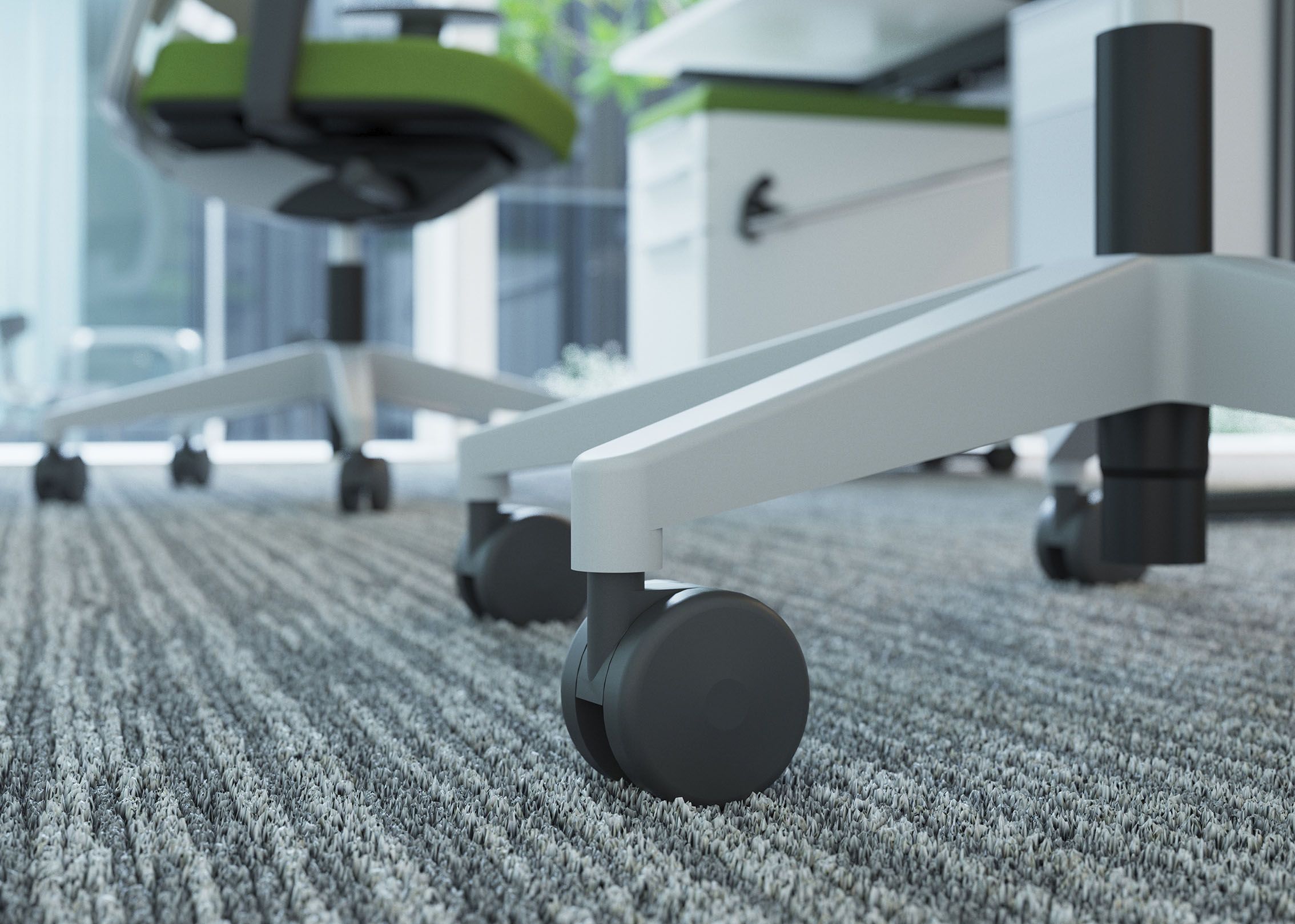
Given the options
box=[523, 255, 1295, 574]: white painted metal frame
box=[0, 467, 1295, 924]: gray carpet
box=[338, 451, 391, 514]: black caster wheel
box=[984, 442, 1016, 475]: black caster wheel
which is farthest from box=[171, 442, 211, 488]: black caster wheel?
box=[523, 255, 1295, 574]: white painted metal frame

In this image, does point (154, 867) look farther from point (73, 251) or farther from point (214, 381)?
point (73, 251)

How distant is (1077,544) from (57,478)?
4.77ft

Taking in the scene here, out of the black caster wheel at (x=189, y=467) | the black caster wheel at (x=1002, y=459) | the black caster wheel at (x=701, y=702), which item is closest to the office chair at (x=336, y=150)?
the black caster wheel at (x=189, y=467)

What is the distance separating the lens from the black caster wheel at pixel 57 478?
174cm

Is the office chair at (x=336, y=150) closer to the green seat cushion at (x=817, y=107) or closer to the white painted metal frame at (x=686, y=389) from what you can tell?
the green seat cushion at (x=817, y=107)

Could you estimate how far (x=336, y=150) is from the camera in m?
1.52

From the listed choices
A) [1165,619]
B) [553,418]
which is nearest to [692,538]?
[1165,619]

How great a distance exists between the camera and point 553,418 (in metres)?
0.64

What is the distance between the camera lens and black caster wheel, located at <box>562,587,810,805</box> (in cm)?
42

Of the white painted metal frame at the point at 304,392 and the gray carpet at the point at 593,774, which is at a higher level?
the white painted metal frame at the point at 304,392

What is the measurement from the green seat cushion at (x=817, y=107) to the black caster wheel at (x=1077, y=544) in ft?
4.32

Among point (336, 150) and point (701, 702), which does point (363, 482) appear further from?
point (701, 702)

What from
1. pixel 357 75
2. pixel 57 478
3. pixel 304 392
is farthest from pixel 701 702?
pixel 57 478

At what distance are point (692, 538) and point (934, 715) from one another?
2.51 ft
